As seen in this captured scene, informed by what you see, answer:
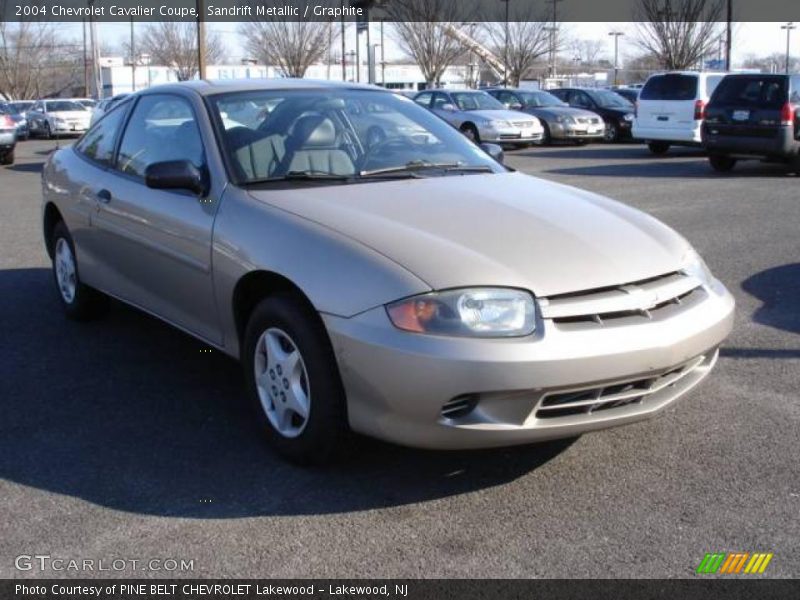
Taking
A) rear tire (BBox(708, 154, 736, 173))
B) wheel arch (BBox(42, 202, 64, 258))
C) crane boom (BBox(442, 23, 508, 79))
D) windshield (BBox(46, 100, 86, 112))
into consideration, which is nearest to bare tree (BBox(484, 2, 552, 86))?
crane boom (BBox(442, 23, 508, 79))

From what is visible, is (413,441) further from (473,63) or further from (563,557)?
(473,63)

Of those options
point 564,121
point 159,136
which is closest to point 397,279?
point 159,136

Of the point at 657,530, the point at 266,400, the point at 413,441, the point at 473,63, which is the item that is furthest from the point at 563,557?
the point at 473,63

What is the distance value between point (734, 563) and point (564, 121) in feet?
68.4

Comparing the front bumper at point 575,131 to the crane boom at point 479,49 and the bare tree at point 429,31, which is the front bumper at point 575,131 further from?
the crane boom at point 479,49

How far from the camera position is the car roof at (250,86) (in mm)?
4969

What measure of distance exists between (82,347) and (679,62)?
36553 millimetres

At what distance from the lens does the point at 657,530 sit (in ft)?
11.0

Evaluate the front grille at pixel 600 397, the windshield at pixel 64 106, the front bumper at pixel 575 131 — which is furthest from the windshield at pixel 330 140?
the windshield at pixel 64 106

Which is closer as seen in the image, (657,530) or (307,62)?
(657,530)

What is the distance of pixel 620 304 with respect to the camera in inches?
138

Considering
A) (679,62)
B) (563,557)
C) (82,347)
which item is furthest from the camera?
(679,62)

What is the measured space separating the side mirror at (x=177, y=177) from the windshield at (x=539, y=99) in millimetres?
20692

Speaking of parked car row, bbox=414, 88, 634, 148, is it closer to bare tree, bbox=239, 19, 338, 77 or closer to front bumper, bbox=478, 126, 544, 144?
front bumper, bbox=478, 126, 544, 144
